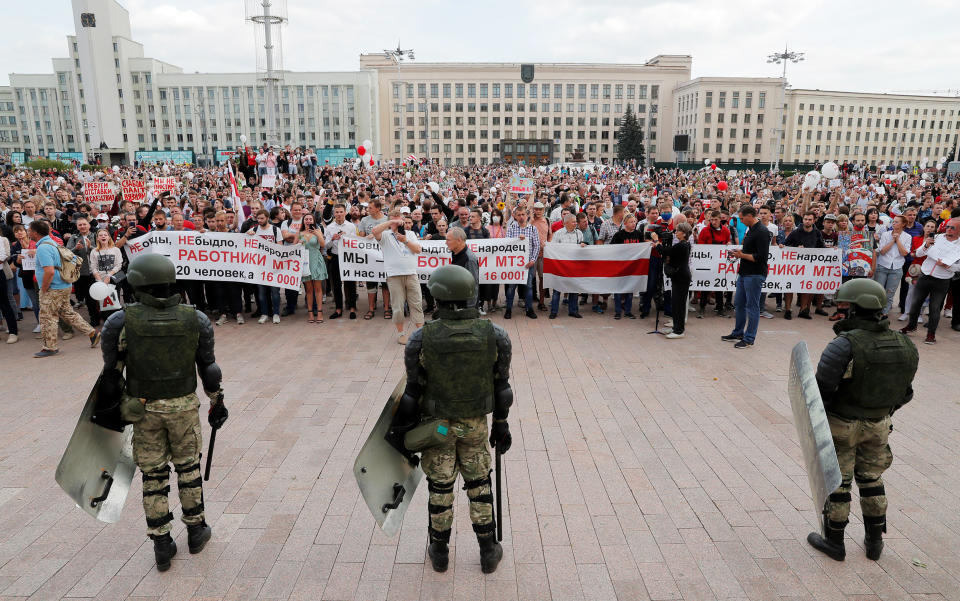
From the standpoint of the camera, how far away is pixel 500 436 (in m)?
3.64

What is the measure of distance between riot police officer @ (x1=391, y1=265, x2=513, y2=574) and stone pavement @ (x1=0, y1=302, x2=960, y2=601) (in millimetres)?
389

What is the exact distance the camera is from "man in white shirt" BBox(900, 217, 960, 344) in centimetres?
855

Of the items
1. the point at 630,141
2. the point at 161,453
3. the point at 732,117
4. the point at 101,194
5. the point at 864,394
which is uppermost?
the point at 732,117

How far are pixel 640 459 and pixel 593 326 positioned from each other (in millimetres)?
4944

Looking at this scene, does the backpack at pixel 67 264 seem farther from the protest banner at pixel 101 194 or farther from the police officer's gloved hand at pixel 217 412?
the protest banner at pixel 101 194

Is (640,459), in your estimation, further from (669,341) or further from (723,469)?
(669,341)

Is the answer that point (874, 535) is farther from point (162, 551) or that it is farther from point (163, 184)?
point (163, 184)

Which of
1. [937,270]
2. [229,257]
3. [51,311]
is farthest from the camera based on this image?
[229,257]

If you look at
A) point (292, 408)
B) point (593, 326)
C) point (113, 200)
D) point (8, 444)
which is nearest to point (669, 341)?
point (593, 326)

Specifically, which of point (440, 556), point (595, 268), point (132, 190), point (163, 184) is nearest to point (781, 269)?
point (595, 268)

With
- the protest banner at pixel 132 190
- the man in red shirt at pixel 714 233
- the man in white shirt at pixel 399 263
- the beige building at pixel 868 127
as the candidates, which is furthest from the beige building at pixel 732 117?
the man in white shirt at pixel 399 263

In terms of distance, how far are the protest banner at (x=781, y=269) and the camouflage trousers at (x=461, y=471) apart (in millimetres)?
7883

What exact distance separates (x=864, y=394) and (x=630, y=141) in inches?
4278

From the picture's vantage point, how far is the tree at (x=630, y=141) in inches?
4129
